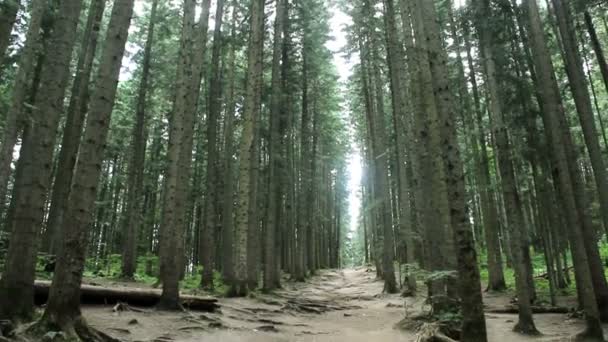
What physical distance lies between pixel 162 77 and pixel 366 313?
56.3 ft

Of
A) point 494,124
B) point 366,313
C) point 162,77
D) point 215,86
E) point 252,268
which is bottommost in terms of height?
point 366,313

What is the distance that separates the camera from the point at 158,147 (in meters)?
27.4

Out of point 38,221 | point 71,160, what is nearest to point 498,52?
point 38,221

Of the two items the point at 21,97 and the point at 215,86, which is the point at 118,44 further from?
the point at 215,86

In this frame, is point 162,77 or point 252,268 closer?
point 252,268

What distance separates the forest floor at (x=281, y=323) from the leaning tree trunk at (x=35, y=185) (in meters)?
1.45

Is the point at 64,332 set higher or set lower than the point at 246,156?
lower

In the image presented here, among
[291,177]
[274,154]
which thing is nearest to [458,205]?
[274,154]

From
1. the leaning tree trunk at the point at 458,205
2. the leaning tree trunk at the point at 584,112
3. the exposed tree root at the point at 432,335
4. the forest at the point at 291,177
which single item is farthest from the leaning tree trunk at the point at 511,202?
the leaning tree trunk at the point at 458,205

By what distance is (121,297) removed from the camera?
8852mm

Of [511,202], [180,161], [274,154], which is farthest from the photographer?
[274,154]

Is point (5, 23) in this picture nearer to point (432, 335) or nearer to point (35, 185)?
point (35, 185)

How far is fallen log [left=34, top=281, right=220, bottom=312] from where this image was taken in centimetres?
736

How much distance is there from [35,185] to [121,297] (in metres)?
3.83
